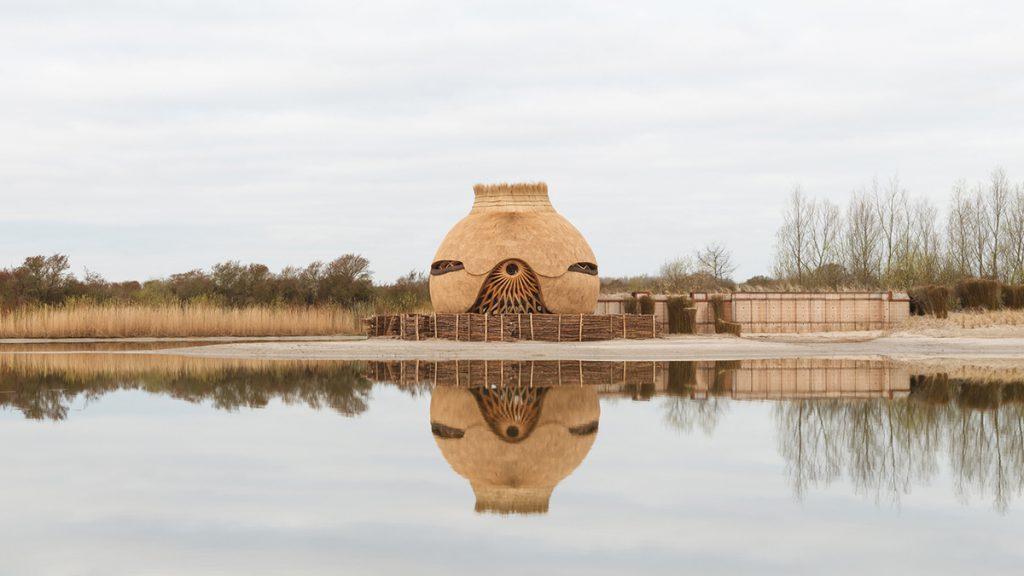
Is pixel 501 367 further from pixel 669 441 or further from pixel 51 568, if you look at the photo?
pixel 51 568

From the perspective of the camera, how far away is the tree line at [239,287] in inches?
1796

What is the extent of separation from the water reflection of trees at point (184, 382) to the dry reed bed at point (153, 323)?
1059 centimetres

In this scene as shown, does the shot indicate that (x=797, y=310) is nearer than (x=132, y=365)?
No

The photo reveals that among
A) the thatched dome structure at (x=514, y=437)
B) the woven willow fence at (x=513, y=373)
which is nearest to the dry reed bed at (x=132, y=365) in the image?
the woven willow fence at (x=513, y=373)

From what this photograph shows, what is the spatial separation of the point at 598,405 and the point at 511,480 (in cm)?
566

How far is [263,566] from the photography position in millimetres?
6086

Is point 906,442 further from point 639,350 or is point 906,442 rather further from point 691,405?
point 639,350

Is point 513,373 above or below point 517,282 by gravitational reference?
below

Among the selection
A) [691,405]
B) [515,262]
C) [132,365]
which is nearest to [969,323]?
[515,262]

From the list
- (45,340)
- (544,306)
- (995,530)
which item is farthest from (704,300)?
(995,530)

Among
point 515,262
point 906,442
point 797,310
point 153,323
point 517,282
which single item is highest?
point 515,262

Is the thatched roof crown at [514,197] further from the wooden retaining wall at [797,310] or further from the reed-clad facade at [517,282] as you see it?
the wooden retaining wall at [797,310]

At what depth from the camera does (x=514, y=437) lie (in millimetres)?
10953

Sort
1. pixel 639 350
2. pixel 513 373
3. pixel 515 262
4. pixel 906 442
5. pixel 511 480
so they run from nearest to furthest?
1. pixel 511 480
2. pixel 906 442
3. pixel 513 373
4. pixel 639 350
5. pixel 515 262
